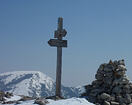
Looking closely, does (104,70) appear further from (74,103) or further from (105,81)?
(74,103)

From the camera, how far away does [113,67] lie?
2328 cm

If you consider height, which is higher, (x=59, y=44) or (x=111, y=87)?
(x=59, y=44)

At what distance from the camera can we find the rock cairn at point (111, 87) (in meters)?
21.0

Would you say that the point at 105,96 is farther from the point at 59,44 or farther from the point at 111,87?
the point at 59,44

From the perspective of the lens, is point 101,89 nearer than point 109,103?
No

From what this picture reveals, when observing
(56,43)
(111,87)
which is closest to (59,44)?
(56,43)

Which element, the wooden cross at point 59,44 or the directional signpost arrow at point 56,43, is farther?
the directional signpost arrow at point 56,43

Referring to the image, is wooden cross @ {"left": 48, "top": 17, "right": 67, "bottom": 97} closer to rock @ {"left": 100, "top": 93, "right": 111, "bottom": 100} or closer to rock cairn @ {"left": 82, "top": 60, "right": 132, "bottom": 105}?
rock cairn @ {"left": 82, "top": 60, "right": 132, "bottom": 105}

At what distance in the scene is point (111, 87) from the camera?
74.0 feet

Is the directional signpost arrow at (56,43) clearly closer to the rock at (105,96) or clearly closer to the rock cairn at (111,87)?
the rock cairn at (111,87)

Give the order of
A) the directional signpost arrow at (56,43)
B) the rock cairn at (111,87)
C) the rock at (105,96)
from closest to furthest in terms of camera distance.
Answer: the rock at (105,96), the rock cairn at (111,87), the directional signpost arrow at (56,43)

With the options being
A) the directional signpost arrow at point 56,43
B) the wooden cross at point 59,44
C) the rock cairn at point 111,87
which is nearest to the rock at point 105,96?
the rock cairn at point 111,87

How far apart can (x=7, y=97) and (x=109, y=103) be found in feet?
37.6

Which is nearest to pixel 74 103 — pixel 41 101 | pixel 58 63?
pixel 41 101
